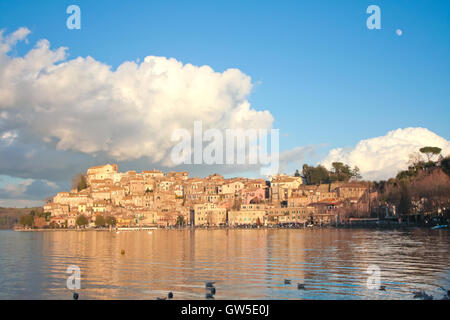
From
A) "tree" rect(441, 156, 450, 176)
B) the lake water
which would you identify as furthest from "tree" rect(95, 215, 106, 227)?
the lake water

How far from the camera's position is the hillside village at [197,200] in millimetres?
111500

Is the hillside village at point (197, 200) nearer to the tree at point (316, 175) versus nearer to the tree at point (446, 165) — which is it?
the tree at point (316, 175)

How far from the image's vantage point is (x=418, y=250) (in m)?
35.8

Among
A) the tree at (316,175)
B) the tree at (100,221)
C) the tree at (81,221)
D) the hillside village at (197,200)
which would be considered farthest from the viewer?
the tree at (316,175)

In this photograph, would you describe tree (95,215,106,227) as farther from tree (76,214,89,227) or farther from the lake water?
the lake water

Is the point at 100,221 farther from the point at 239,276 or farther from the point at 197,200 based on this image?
the point at 239,276

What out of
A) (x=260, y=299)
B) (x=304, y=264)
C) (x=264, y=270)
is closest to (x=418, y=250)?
(x=304, y=264)

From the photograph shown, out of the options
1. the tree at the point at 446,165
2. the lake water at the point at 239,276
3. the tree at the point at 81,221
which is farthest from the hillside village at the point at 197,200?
the lake water at the point at 239,276

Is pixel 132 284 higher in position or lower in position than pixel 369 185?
lower

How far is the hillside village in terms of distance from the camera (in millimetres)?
111500

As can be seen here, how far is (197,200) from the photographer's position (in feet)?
416

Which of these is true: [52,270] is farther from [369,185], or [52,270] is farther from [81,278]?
[369,185]
